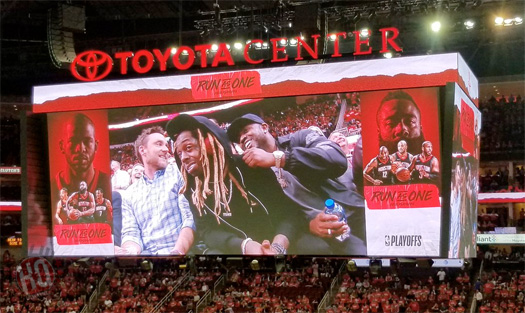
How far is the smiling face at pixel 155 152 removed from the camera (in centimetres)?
1764

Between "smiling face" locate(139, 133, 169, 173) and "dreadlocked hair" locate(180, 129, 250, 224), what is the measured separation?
21.1 inches

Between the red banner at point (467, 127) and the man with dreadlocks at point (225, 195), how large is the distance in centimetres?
374

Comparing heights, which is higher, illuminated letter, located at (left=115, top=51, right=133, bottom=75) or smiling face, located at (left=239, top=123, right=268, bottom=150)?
illuminated letter, located at (left=115, top=51, right=133, bottom=75)

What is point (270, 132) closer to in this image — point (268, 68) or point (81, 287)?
point (268, 68)

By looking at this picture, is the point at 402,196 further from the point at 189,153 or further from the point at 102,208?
the point at 102,208

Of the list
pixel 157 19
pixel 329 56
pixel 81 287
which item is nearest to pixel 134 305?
pixel 81 287

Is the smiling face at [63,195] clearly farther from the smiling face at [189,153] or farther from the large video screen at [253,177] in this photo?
the smiling face at [189,153]

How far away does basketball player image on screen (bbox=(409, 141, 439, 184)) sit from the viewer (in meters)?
16.1

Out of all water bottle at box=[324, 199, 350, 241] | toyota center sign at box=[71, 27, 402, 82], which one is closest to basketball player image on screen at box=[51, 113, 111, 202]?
toyota center sign at box=[71, 27, 402, 82]

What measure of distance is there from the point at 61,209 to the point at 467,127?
8.79 m

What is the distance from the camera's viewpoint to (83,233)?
18188 millimetres

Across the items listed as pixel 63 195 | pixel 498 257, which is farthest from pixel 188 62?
pixel 498 257

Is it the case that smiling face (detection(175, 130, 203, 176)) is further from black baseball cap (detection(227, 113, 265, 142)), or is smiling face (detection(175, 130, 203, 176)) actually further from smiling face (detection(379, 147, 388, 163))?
smiling face (detection(379, 147, 388, 163))

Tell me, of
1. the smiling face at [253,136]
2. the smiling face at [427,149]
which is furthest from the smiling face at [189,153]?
the smiling face at [427,149]
